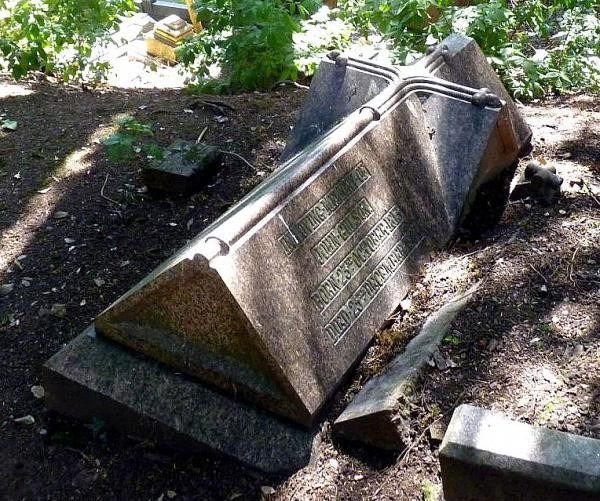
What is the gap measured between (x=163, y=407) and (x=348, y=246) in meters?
1.03

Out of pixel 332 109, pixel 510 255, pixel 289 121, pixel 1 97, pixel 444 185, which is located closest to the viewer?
pixel 510 255

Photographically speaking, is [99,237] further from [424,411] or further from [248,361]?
[424,411]

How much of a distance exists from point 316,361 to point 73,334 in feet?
4.61

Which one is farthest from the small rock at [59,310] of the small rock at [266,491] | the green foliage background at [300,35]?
the green foliage background at [300,35]

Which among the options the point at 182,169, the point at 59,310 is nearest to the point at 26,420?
the point at 59,310

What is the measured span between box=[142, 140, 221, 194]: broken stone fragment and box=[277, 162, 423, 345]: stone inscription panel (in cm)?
155

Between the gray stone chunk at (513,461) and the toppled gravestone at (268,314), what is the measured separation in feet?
2.70

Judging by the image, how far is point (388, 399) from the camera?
260 centimetres

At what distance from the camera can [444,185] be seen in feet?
12.3

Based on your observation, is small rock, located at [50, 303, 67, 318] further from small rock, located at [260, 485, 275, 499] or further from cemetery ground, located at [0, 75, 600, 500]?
small rock, located at [260, 485, 275, 499]

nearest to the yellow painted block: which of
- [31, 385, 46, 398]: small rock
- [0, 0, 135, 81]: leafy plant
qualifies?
[0, 0, 135, 81]: leafy plant

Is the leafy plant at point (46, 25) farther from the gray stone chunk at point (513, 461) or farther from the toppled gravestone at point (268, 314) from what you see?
the gray stone chunk at point (513, 461)

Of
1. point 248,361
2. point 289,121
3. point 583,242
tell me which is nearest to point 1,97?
point 289,121

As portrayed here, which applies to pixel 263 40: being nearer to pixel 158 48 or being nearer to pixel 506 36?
pixel 506 36
